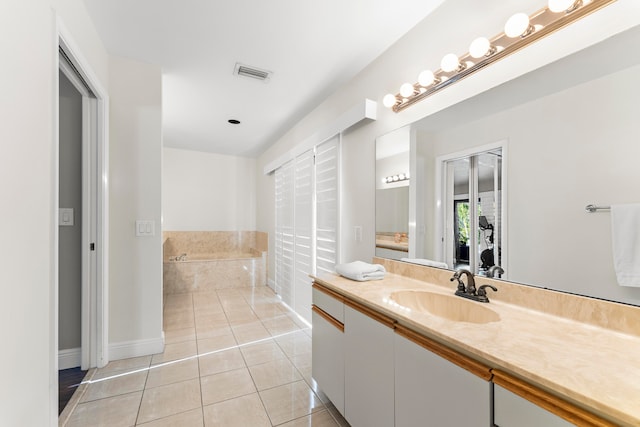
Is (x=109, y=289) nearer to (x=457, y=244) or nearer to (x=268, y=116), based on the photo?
(x=268, y=116)

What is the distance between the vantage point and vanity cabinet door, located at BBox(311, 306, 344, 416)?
1552 millimetres

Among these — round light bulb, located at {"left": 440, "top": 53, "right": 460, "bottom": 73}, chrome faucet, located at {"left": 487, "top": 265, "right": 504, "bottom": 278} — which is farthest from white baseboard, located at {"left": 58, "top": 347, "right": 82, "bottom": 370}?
round light bulb, located at {"left": 440, "top": 53, "right": 460, "bottom": 73}

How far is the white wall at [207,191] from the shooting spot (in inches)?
201

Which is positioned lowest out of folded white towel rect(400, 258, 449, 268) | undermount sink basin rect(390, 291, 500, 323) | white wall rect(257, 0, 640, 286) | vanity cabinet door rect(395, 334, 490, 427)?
vanity cabinet door rect(395, 334, 490, 427)

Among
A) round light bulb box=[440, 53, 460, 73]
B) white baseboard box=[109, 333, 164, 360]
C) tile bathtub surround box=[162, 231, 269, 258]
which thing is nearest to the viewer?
round light bulb box=[440, 53, 460, 73]

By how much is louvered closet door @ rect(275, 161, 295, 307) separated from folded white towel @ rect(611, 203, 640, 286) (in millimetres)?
2980

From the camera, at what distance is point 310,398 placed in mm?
1831

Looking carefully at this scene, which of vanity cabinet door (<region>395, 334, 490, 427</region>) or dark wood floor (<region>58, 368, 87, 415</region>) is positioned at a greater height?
vanity cabinet door (<region>395, 334, 490, 427</region>)

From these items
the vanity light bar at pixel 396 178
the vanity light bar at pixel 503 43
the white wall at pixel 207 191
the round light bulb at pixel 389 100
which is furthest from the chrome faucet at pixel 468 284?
the white wall at pixel 207 191

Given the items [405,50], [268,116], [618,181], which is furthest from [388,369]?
[268,116]

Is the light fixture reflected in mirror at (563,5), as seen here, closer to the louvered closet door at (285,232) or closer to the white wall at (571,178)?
the white wall at (571,178)

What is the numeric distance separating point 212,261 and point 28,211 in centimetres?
353

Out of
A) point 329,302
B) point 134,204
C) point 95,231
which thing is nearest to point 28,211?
point 95,231

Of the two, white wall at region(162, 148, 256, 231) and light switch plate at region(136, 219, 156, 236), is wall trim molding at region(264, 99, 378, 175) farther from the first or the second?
white wall at region(162, 148, 256, 231)
